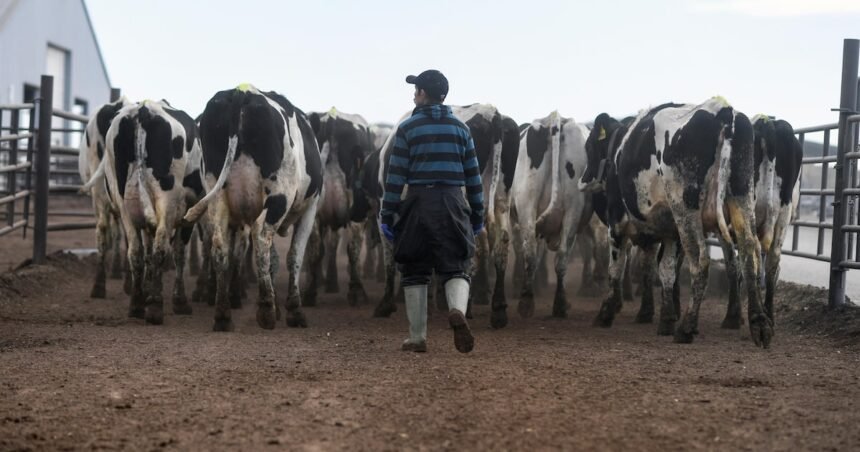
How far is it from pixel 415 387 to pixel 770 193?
4424 millimetres

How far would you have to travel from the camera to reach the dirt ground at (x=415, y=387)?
483 centimetres

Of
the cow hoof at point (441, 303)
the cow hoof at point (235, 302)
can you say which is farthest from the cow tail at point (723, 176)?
the cow hoof at point (235, 302)

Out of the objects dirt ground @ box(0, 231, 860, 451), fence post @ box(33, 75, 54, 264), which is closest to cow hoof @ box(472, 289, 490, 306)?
dirt ground @ box(0, 231, 860, 451)

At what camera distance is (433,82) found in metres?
7.49

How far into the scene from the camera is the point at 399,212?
741cm

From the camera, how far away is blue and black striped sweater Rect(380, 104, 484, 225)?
24.1 ft

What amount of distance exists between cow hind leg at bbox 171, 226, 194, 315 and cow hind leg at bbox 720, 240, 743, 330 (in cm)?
520

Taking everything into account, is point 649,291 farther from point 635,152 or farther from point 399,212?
point 399,212

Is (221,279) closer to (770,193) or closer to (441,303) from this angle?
(441,303)

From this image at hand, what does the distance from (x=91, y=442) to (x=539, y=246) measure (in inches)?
324

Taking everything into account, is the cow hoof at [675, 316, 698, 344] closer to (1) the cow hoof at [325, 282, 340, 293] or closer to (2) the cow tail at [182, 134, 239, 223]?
(2) the cow tail at [182, 134, 239, 223]

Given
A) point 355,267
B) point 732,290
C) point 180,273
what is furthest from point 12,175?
point 732,290

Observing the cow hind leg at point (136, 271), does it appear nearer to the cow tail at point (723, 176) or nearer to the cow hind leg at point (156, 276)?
the cow hind leg at point (156, 276)

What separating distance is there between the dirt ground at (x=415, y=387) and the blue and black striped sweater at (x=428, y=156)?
1251 mm
